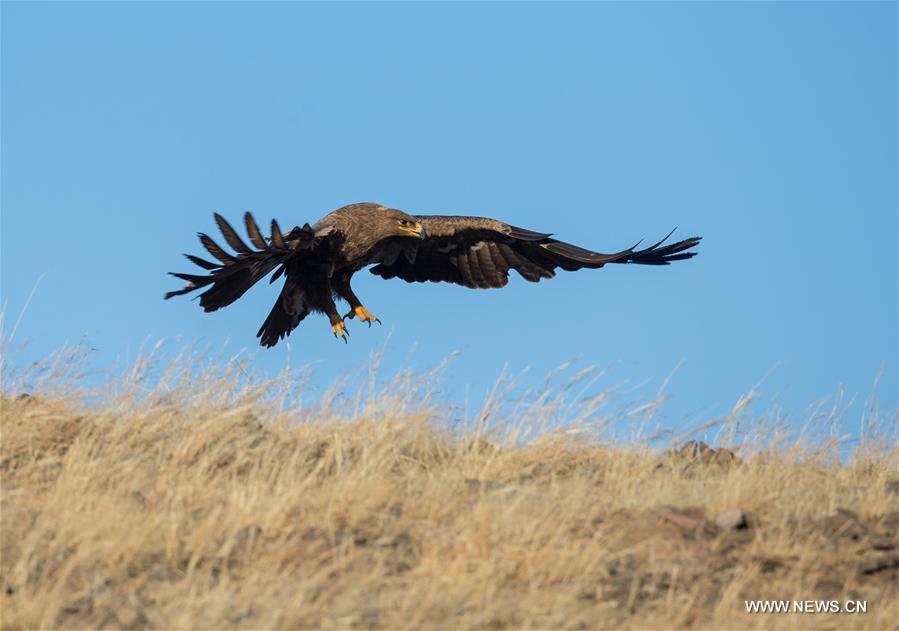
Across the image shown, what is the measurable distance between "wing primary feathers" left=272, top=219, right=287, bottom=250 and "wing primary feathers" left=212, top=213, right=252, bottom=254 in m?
0.30

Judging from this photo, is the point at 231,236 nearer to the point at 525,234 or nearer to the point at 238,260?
the point at 238,260

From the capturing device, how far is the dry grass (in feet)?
15.6

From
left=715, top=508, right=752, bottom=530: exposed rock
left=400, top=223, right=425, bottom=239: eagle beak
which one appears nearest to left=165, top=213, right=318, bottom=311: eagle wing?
left=400, top=223, right=425, bottom=239: eagle beak

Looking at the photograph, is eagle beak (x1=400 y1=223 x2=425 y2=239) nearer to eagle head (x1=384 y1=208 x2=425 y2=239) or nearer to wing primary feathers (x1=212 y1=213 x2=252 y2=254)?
eagle head (x1=384 y1=208 x2=425 y2=239)

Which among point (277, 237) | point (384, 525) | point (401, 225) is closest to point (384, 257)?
point (401, 225)

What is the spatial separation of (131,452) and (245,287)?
4.01 metres

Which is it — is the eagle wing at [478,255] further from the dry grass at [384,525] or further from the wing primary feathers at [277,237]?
the dry grass at [384,525]

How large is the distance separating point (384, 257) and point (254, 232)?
3335mm

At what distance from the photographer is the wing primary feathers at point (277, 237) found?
384 inches

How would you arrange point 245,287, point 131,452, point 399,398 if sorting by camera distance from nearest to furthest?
point 131,452
point 399,398
point 245,287

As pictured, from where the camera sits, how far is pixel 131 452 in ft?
21.2

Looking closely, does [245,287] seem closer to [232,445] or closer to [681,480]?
[232,445]

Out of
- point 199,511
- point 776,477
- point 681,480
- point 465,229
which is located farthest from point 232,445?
point 465,229

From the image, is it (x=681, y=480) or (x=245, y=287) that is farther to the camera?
(x=245, y=287)
